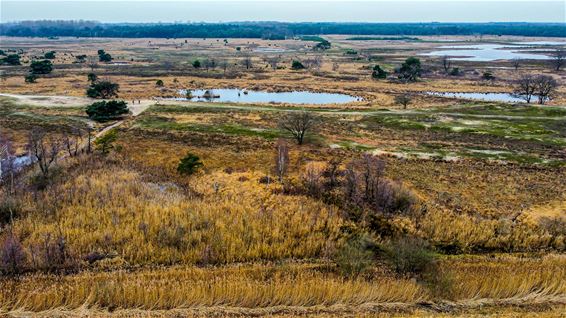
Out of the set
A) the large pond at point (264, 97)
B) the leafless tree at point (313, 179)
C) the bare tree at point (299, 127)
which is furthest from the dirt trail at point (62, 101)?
the leafless tree at point (313, 179)

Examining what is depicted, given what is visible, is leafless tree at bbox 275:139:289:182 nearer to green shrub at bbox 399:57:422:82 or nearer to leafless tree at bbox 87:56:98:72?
green shrub at bbox 399:57:422:82

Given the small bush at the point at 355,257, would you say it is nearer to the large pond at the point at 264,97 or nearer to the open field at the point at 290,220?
the open field at the point at 290,220

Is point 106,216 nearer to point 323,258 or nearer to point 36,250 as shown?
point 36,250

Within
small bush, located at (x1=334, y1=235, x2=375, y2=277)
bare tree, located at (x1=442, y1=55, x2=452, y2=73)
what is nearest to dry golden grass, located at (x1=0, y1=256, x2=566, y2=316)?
small bush, located at (x1=334, y1=235, x2=375, y2=277)

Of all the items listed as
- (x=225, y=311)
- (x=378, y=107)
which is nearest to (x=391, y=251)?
(x=225, y=311)

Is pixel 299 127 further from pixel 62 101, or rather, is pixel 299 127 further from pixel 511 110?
pixel 62 101

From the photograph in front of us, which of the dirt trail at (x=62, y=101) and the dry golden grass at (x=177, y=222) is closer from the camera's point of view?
the dry golden grass at (x=177, y=222)

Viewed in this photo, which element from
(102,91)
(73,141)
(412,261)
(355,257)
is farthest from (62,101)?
(412,261)
